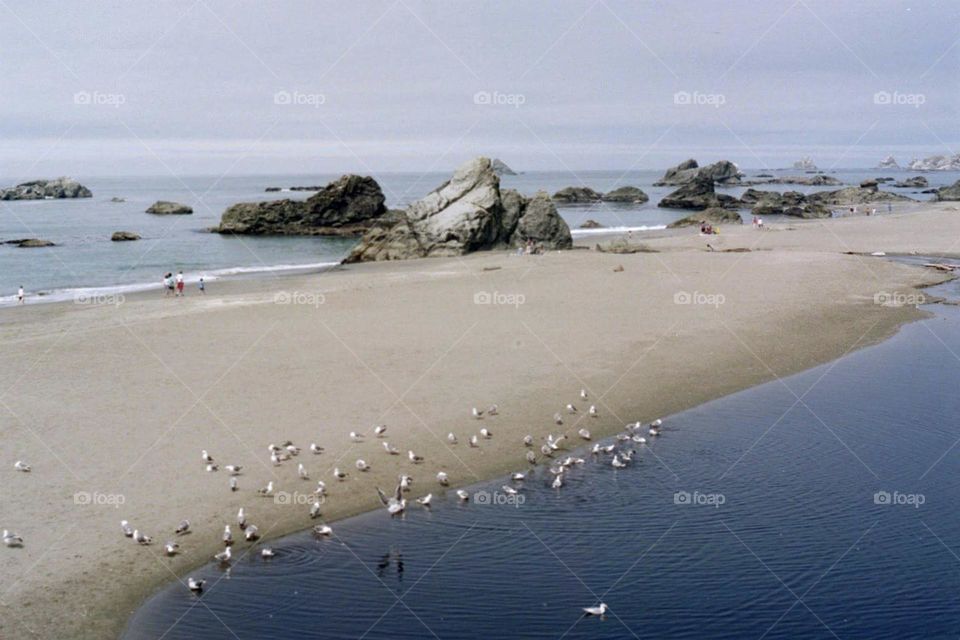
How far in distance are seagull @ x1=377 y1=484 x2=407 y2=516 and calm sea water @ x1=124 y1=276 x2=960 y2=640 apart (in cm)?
27

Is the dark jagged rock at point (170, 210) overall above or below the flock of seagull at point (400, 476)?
above

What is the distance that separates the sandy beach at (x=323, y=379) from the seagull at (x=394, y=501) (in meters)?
0.23

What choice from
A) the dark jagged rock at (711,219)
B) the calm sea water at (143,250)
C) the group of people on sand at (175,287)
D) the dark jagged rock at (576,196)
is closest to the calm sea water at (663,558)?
the group of people on sand at (175,287)

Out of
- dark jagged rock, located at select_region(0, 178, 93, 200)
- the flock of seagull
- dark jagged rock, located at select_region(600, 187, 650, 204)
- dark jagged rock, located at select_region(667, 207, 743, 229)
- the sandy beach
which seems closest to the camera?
the flock of seagull

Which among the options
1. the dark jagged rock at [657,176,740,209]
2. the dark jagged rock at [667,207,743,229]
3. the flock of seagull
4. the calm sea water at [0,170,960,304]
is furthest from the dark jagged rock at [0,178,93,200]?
the flock of seagull

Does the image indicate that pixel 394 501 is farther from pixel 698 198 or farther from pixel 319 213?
pixel 698 198

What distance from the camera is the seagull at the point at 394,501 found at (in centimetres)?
1598

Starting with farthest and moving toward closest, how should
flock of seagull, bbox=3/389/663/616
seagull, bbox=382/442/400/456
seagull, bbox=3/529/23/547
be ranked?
seagull, bbox=382/442/400/456 → flock of seagull, bbox=3/389/663/616 → seagull, bbox=3/529/23/547

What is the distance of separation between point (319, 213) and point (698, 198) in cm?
5068

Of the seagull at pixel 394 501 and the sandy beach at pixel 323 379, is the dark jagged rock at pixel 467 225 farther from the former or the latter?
the seagull at pixel 394 501

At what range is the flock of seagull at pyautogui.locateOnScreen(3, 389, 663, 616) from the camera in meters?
14.2

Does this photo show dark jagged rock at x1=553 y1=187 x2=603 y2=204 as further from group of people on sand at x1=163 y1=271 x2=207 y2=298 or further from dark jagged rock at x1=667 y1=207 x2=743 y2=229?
group of people on sand at x1=163 y1=271 x2=207 y2=298

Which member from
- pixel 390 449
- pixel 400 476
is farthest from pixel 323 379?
pixel 400 476

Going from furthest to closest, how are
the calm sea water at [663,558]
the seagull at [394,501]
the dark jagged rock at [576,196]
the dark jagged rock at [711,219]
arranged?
the dark jagged rock at [576,196] < the dark jagged rock at [711,219] < the seagull at [394,501] < the calm sea water at [663,558]
